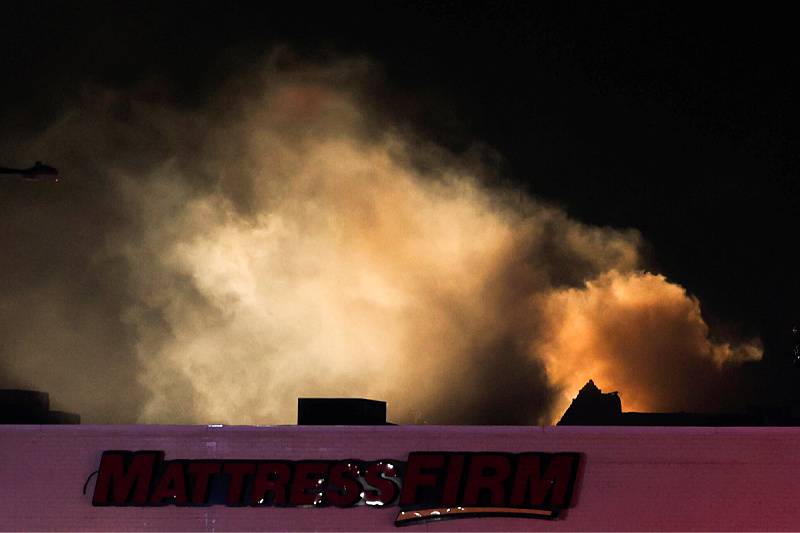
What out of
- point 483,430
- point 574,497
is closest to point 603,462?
point 574,497

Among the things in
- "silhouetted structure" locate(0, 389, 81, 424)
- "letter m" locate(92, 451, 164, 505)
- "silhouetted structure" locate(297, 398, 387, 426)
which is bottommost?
"letter m" locate(92, 451, 164, 505)

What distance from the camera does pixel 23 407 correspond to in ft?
93.5

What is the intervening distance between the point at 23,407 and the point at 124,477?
6.38 m

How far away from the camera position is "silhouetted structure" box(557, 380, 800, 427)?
112 feet

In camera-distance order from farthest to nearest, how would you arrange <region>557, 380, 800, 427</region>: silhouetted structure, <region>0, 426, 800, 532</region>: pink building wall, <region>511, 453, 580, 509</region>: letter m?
1. <region>557, 380, 800, 427</region>: silhouetted structure
2. <region>0, 426, 800, 532</region>: pink building wall
3. <region>511, 453, 580, 509</region>: letter m

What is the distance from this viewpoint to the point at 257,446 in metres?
23.8

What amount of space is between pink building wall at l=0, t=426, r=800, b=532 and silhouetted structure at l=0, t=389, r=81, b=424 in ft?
14.6

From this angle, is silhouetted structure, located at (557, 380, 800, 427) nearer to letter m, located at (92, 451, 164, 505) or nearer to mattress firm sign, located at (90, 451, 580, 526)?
mattress firm sign, located at (90, 451, 580, 526)

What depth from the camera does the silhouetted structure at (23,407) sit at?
2806 centimetres

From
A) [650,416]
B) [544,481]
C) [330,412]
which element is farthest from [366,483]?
[650,416]

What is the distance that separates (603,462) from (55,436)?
42.6ft

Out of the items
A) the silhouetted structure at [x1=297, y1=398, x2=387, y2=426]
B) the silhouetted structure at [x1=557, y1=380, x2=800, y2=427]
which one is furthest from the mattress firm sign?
the silhouetted structure at [x1=557, y1=380, x2=800, y2=427]

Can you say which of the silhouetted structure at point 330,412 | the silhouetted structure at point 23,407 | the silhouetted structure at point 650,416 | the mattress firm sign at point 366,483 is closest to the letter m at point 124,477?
the mattress firm sign at point 366,483

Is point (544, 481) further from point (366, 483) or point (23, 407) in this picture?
point (23, 407)
